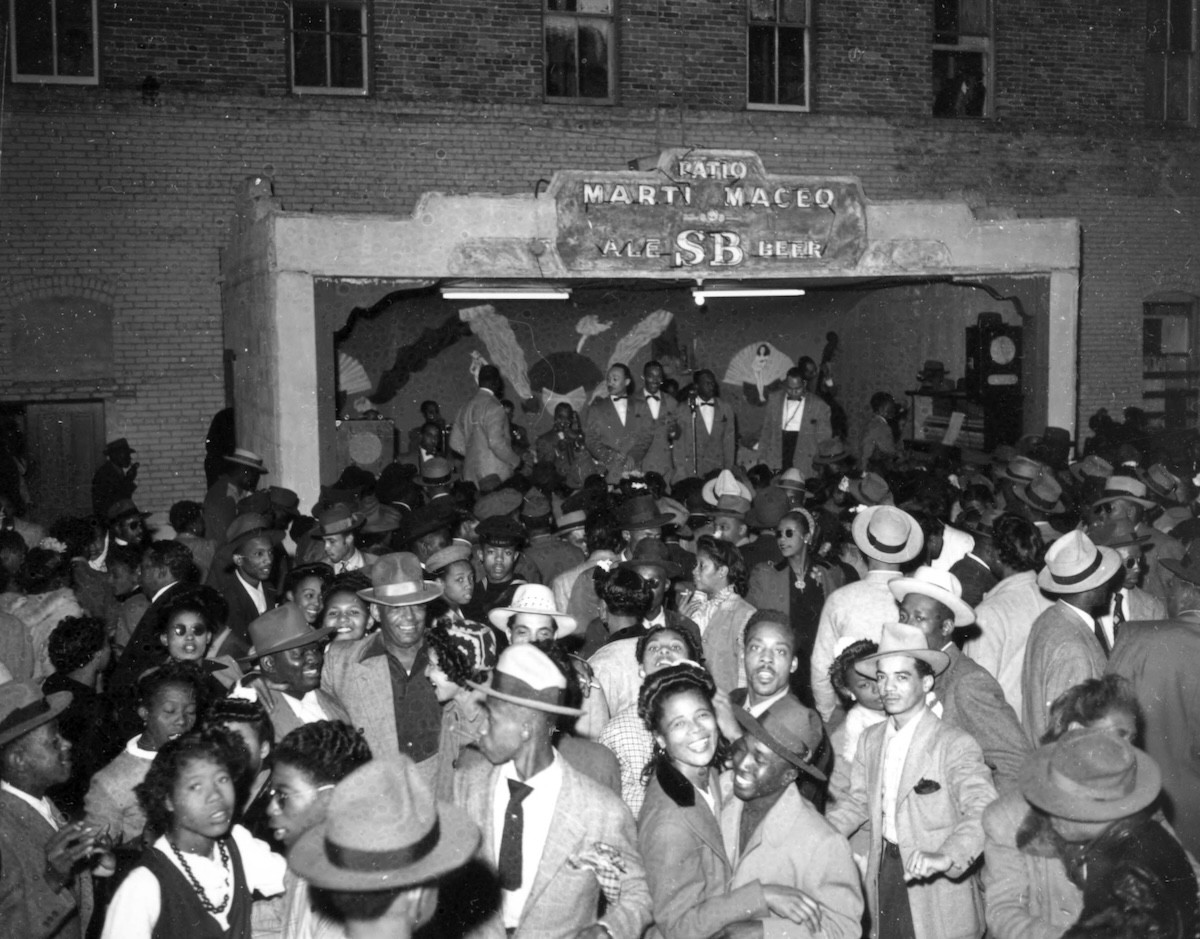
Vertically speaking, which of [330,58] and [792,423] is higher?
[330,58]

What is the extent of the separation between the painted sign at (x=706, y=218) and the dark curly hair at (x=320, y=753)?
8.72 m

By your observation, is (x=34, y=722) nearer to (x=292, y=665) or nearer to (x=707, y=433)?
(x=292, y=665)

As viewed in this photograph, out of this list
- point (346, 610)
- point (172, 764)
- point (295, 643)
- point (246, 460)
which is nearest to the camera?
point (172, 764)

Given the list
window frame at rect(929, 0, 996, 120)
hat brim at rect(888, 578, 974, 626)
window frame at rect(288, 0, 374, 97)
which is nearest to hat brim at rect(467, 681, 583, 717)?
hat brim at rect(888, 578, 974, 626)

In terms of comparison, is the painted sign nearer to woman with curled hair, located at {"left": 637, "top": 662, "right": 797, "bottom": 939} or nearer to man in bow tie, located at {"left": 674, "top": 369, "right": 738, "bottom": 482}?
man in bow tie, located at {"left": 674, "top": 369, "right": 738, "bottom": 482}

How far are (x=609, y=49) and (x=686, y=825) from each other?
14.1 meters

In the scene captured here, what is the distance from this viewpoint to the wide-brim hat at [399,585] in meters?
6.13

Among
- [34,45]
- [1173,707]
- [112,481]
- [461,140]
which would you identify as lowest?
[112,481]

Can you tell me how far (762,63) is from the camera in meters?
17.4

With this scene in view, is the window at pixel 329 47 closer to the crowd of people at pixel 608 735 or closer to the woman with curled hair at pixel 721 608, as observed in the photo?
the crowd of people at pixel 608 735

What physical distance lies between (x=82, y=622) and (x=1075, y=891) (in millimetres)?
4458

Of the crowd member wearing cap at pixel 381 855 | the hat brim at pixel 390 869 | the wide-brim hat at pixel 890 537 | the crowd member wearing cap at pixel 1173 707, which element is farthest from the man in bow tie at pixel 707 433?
the crowd member wearing cap at pixel 381 855

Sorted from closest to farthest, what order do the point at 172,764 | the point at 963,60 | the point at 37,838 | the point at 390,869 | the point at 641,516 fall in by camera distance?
the point at 390,869
the point at 172,764
the point at 37,838
the point at 641,516
the point at 963,60

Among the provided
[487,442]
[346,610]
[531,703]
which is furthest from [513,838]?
[487,442]
